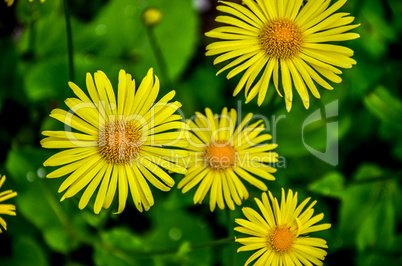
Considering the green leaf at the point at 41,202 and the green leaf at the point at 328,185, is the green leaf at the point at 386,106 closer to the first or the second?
the green leaf at the point at 328,185

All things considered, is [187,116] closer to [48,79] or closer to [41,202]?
[48,79]

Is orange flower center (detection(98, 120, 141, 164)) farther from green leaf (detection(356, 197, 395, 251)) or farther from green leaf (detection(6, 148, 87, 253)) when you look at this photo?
green leaf (detection(356, 197, 395, 251))

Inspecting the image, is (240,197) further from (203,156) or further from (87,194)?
(87,194)

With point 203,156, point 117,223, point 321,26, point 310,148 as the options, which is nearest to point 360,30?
point 310,148

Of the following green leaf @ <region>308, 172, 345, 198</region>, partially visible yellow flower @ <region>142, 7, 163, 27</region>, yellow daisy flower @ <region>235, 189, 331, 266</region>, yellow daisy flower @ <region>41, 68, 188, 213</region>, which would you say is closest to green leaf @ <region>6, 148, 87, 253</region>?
yellow daisy flower @ <region>41, 68, 188, 213</region>

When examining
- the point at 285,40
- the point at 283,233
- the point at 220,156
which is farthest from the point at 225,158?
the point at 285,40
